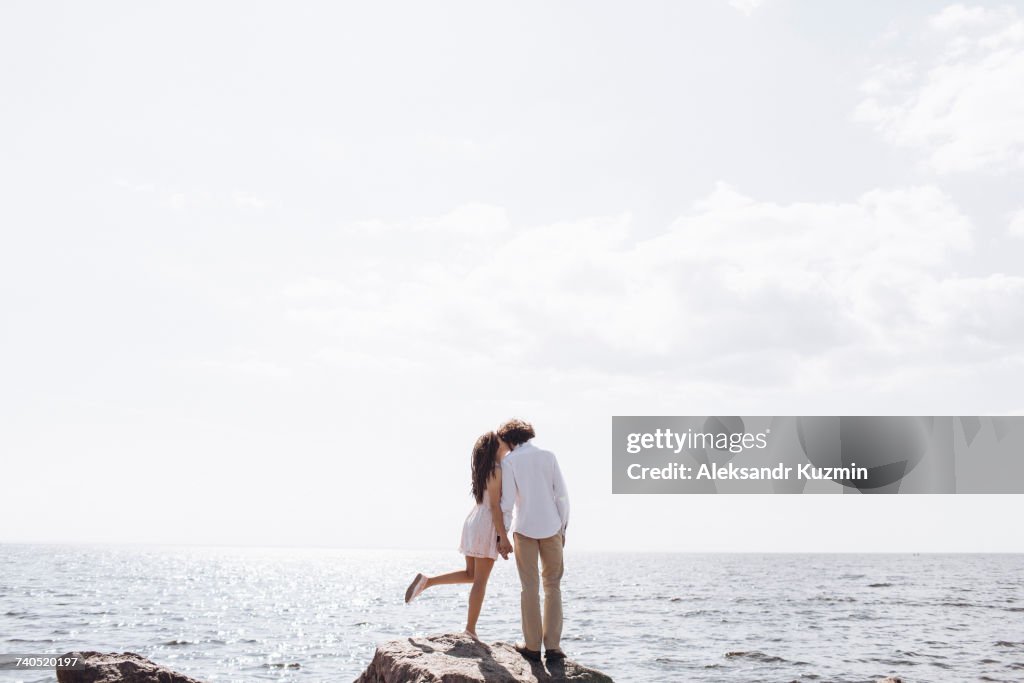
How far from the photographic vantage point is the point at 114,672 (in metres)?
9.15

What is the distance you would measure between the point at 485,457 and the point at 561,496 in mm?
917

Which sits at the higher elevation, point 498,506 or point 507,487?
point 507,487

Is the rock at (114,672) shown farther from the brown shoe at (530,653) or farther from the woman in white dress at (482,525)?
the brown shoe at (530,653)

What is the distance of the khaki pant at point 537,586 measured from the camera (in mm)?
8242

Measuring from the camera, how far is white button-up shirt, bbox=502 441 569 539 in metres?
8.20

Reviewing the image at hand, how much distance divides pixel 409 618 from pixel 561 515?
65.3ft

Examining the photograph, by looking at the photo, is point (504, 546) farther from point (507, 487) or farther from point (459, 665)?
point (459, 665)

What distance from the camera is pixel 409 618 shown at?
86.9 ft

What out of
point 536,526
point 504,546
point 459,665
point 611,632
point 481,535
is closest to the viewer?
point 459,665

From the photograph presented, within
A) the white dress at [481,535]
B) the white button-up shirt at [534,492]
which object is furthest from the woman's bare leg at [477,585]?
the white button-up shirt at [534,492]

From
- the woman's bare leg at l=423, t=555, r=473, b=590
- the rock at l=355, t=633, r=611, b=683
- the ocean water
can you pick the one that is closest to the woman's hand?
the woman's bare leg at l=423, t=555, r=473, b=590

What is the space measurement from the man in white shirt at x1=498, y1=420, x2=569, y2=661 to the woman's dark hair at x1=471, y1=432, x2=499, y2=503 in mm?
278

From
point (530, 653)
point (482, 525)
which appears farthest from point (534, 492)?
point (530, 653)

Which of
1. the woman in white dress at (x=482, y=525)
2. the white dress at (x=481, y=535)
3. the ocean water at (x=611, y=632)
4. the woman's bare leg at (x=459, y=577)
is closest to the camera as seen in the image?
the woman in white dress at (x=482, y=525)
